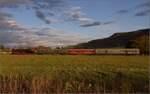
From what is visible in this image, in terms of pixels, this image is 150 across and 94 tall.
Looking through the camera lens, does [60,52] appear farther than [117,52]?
No

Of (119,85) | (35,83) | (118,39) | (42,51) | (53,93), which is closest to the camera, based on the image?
(53,93)

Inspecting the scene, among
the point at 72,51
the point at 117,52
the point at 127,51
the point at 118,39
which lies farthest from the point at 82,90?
the point at 118,39

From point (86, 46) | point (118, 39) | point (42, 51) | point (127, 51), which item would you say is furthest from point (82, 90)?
point (118, 39)

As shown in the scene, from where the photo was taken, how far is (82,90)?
10914mm

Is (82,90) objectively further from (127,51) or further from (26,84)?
(127,51)

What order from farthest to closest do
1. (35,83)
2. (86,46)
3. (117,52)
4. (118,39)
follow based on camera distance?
(118,39) < (86,46) < (117,52) < (35,83)

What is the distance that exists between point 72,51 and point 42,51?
6503mm

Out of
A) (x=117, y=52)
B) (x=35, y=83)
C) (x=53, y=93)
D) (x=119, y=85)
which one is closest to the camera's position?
(x=53, y=93)

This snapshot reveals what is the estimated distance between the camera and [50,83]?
10508 mm

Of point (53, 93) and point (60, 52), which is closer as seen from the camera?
point (53, 93)

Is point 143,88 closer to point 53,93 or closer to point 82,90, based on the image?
point 82,90

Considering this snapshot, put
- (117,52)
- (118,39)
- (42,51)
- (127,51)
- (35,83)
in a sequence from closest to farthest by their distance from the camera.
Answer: (35,83) → (42,51) → (127,51) → (117,52) → (118,39)

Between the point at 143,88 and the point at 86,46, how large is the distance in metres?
61.8

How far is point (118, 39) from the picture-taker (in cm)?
11312
